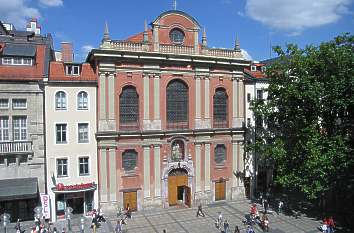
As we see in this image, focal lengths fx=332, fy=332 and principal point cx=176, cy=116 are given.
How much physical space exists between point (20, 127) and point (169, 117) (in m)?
14.8

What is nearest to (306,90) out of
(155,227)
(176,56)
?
(176,56)

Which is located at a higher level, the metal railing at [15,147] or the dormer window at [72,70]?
the dormer window at [72,70]

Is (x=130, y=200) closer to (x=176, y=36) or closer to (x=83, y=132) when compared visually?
(x=83, y=132)

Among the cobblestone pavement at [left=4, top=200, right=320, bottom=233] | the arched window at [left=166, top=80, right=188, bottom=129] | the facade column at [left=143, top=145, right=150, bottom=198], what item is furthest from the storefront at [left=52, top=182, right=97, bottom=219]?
the arched window at [left=166, top=80, right=188, bottom=129]

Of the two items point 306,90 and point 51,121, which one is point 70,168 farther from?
point 306,90

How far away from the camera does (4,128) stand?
30.0 meters

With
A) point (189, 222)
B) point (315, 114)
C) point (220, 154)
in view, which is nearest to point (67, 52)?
point (220, 154)

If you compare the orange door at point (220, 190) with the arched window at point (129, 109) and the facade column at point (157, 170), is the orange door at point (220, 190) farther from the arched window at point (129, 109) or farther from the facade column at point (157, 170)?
the arched window at point (129, 109)

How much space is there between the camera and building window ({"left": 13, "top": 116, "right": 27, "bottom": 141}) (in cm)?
3056

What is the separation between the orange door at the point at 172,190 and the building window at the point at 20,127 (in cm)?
1550

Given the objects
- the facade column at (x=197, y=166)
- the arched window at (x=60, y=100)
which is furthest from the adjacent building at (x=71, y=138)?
the facade column at (x=197, y=166)

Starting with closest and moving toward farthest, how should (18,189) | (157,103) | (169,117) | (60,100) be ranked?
(18,189)
(60,100)
(157,103)
(169,117)

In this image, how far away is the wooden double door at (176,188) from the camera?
36.7m

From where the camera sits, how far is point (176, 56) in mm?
35594
